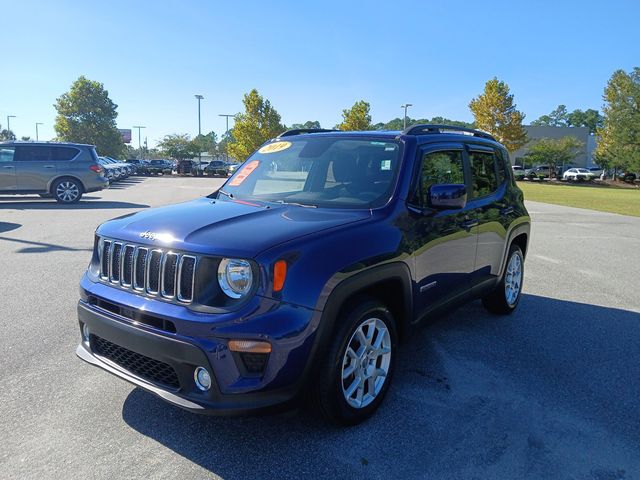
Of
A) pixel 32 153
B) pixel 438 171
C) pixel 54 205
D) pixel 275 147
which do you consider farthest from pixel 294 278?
pixel 32 153

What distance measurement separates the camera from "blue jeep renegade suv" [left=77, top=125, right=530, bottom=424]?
245 centimetres

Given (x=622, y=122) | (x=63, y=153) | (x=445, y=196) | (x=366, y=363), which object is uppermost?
(x=622, y=122)

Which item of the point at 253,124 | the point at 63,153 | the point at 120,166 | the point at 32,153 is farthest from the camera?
the point at 253,124

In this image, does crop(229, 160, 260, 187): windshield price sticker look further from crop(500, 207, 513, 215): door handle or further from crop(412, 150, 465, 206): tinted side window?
→ crop(500, 207, 513, 215): door handle

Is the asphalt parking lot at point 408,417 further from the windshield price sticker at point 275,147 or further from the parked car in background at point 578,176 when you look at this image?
the parked car in background at point 578,176

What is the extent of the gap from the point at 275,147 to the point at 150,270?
2.11m

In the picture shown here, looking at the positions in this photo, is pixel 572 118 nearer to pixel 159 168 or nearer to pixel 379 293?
pixel 159 168

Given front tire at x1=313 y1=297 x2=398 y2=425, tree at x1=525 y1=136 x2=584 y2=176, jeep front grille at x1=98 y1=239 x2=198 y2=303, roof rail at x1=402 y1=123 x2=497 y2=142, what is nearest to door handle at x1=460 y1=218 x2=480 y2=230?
roof rail at x1=402 y1=123 x2=497 y2=142

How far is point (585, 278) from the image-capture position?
7059 millimetres

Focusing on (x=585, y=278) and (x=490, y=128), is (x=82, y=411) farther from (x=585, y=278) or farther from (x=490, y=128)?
(x=490, y=128)

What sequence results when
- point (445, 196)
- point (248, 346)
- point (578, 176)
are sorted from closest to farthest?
point (248, 346)
point (445, 196)
point (578, 176)

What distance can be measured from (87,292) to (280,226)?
129 cm

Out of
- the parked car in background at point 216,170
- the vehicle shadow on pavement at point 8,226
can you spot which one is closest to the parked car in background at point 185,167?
the parked car in background at point 216,170

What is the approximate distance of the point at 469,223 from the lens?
13.4ft
